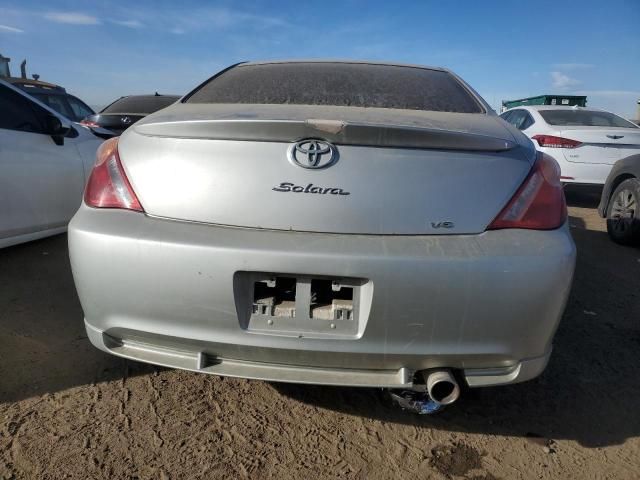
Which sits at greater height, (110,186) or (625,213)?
(110,186)

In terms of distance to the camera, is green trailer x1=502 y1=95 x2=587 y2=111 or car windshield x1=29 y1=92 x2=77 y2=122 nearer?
car windshield x1=29 y1=92 x2=77 y2=122

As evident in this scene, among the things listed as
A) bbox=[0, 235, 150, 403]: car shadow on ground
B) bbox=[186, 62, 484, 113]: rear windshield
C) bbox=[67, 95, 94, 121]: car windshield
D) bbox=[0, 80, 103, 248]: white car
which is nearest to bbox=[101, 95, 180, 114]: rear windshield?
bbox=[67, 95, 94, 121]: car windshield

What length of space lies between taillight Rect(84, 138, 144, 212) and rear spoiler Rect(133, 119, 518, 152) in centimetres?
32

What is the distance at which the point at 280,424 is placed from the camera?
6.45 ft

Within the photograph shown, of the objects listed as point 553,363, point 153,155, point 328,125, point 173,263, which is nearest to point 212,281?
point 173,263

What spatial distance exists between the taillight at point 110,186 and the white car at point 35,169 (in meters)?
1.92

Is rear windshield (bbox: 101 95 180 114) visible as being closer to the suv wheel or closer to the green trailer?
the suv wheel

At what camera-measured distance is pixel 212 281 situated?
152 cm

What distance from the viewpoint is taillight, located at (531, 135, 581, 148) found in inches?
253

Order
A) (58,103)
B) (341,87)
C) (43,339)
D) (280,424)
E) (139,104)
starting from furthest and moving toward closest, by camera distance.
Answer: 1. (58,103)
2. (139,104)
3. (43,339)
4. (341,87)
5. (280,424)

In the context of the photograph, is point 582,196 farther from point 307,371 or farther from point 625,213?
point 307,371

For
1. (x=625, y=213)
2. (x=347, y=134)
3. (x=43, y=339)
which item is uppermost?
(x=347, y=134)

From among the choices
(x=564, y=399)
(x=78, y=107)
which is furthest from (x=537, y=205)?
(x=78, y=107)

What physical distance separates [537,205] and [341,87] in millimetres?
1150
